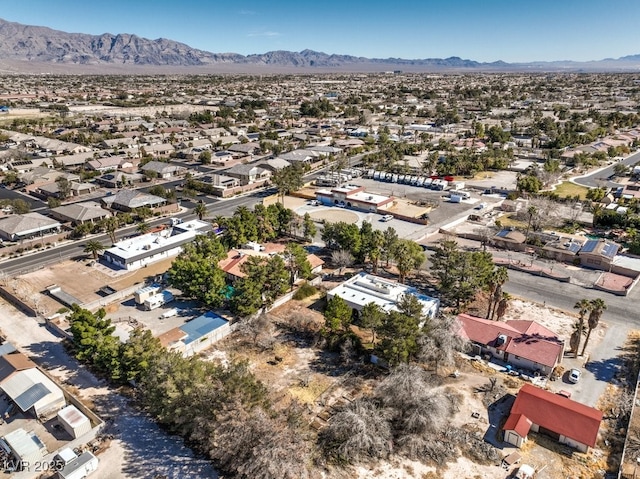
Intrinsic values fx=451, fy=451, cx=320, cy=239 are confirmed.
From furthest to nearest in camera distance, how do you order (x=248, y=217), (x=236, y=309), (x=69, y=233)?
(x=69, y=233) < (x=248, y=217) < (x=236, y=309)

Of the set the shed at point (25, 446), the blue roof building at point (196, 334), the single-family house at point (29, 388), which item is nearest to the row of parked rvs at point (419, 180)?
the blue roof building at point (196, 334)

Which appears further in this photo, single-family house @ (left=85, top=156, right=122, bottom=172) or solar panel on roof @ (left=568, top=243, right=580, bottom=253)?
single-family house @ (left=85, top=156, right=122, bottom=172)

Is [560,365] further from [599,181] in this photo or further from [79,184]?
[79,184]

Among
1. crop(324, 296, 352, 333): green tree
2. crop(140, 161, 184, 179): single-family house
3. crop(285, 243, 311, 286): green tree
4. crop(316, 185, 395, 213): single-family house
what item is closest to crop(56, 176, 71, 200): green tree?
crop(140, 161, 184, 179): single-family house

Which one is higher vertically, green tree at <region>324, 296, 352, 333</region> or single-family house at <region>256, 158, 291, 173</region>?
single-family house at <region>256, 158, 291, 173</region>

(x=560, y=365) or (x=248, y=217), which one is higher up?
(x=248, y=217)

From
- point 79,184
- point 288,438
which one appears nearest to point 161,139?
point 79,184

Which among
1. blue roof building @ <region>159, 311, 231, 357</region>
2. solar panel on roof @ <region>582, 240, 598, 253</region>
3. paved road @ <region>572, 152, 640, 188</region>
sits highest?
solar panel on roof @ <region>582, 240, 598, 253</region>

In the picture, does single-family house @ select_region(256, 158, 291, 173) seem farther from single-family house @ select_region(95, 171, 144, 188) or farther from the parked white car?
the parked white car
